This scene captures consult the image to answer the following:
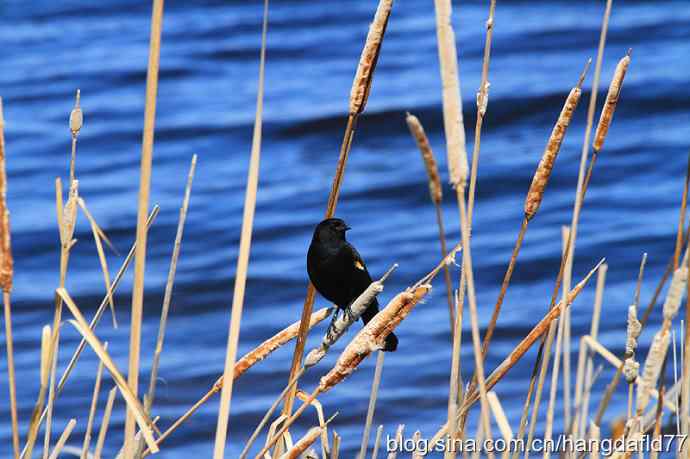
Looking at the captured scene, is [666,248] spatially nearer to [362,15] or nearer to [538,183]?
[538,183]

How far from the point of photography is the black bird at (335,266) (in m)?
3.62

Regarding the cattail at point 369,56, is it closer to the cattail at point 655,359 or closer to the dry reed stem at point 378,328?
the dry reed stem at point 378,328

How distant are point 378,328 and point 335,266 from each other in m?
1.69

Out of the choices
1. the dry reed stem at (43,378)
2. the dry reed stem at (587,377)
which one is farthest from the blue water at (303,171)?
the dry reed stem at (43,378)

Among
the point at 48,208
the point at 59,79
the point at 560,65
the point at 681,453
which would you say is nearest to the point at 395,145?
the point at 560,65

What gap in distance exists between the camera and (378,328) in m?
1.95

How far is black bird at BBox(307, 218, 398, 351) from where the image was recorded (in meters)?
3.62

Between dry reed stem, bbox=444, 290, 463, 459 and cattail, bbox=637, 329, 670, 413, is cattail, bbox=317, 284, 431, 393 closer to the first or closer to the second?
dry reed stem, bbox=444, 290, 463, 459

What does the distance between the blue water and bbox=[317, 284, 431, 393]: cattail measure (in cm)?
352

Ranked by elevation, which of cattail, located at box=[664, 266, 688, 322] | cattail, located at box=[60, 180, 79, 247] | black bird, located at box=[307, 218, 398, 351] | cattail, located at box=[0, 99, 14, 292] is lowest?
cattail, located at box=[664, 266, 688, 322]

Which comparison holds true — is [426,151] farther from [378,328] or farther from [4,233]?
[4,233]

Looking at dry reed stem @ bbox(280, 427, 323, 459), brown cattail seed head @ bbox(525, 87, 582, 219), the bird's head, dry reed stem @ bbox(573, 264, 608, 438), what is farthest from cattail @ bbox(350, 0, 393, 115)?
the bird's head

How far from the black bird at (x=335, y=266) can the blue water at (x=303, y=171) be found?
6.37 ft

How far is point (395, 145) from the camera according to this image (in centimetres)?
1044
